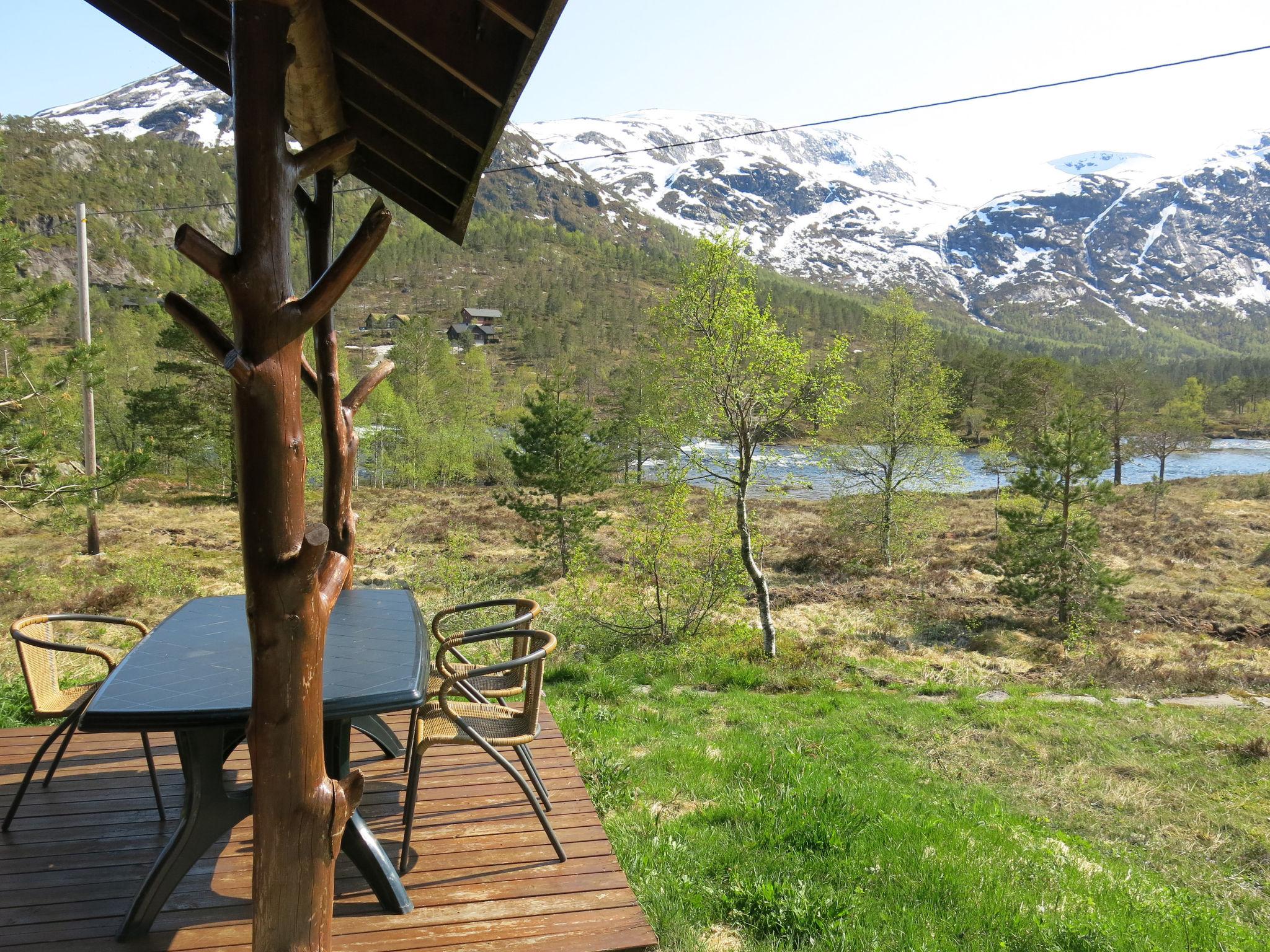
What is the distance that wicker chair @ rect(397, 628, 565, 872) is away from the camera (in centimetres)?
299

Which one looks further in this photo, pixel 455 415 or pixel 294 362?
pixel 455 415

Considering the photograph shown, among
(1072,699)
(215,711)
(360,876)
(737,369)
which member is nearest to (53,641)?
(215,711)

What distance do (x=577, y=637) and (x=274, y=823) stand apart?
32.4 ft

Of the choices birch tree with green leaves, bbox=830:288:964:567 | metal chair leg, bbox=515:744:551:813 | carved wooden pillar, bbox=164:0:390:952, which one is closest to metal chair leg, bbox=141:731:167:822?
metal chair leg, bbox=515:744:551:813

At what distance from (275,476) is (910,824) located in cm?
373

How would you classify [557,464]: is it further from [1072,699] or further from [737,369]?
Result: [1072,699]

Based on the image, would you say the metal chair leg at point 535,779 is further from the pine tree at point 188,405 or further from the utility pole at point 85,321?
the pine tree at point 188,405

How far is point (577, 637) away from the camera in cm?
1163

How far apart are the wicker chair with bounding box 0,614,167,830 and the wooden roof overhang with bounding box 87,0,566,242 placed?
2.39m

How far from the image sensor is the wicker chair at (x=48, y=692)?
3176 mm

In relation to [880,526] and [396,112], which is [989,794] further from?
[880,526]

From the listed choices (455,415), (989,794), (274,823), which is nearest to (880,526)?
(989,794)

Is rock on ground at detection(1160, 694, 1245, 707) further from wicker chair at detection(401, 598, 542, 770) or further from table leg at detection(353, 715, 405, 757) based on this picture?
table leg at detection(353, 715, 405, 757)

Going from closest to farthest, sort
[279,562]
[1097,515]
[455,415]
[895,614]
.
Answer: [279,562]
[895,614]
[1097,515]
[455,415]
